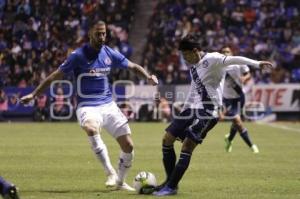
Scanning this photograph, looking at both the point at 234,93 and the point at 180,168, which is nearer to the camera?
the point at 180,168

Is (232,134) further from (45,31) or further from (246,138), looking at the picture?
(45,31)

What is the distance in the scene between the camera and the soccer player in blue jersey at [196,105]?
10.5 meters

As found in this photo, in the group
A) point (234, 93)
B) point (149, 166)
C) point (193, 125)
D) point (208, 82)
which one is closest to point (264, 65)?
point (208, 82)

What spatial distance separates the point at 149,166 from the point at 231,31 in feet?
69.6

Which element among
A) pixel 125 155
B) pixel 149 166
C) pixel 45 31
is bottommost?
pixel 149 166

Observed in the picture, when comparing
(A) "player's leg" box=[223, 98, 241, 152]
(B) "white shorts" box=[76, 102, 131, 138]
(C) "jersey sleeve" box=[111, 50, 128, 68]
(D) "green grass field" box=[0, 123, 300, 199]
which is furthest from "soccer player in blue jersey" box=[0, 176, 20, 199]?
(A) "player's leg" box=[223, 98, 241, 152]

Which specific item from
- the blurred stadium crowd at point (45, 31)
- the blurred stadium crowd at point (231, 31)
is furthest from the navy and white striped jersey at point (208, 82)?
→ the blurred stadium crowd at point (231, 31)

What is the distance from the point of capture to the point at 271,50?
111ft

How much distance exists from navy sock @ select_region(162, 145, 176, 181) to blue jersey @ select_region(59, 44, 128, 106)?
1.13 meters

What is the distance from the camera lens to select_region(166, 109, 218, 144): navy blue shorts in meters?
10.5

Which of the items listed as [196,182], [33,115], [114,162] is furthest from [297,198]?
[33,115]

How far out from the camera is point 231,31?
34938 millimetres

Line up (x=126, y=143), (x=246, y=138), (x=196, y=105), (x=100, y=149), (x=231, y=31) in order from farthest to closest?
(x=231, y=31), (x=246, y=138), (x=126, y=143), (x=100, y=149), (x=196, y=105)

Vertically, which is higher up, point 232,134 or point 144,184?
point 144,184
